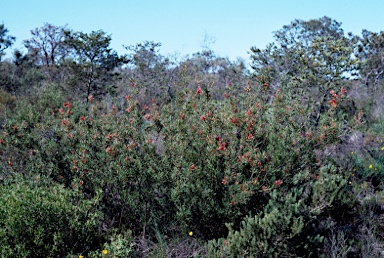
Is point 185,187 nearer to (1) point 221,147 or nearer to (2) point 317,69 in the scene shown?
(1) point 221,147

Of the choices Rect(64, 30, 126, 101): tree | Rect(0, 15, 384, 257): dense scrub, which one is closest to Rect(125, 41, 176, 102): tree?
Rect(64, 30, 126, 101): tree

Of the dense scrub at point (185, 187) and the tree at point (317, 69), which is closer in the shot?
the dense scrub at point (185, 187)

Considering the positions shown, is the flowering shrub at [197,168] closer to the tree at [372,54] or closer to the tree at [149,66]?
the tree at [149,66]

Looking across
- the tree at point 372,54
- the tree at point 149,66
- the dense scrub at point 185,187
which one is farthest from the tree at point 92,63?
the tree at point 372,54

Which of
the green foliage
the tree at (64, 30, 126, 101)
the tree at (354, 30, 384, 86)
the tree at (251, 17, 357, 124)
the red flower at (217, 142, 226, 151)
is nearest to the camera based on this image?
the green foliage

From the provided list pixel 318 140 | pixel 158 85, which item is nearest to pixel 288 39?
pixel 158 85

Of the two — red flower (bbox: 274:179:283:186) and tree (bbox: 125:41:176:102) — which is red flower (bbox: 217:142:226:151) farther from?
tree (bbox: 125:41:176:102)

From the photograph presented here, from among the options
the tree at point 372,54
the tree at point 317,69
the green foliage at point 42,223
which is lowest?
the green foliage at point 42,223

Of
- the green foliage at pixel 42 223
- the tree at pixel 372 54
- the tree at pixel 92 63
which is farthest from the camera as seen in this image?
the tree at pixel 372 54

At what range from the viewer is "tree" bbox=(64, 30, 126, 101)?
45.5 feet

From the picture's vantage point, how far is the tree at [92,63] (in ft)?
45.5

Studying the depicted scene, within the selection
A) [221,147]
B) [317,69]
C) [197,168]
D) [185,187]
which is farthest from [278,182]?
[317,69]

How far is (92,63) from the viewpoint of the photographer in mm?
14234

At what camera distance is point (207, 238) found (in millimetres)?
4848
